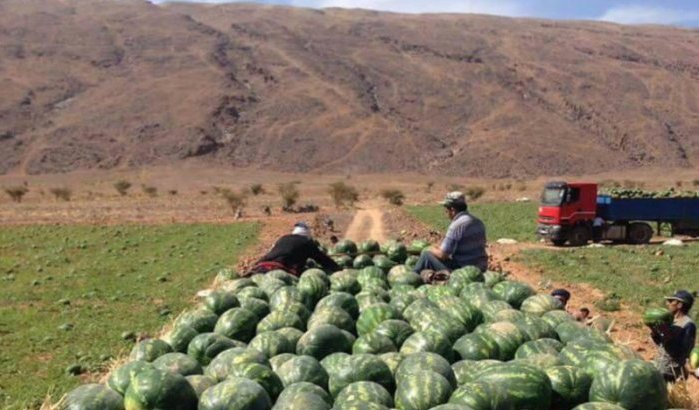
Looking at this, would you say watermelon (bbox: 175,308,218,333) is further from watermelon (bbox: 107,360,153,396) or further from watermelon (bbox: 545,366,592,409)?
watermelon (bbox: 545,366,592,409)

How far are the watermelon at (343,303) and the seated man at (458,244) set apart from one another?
2.90 meters

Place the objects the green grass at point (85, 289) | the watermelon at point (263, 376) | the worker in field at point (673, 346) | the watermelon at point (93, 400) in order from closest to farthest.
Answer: the watermelon at point (93, 400), the watermelon at point (263, 376), the worker in field at point (673, 346), the green grass at point (85, 289)

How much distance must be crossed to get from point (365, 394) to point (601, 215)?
23959mm

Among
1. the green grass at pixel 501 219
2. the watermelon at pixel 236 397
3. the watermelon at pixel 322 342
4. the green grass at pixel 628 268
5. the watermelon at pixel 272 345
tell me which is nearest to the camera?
the watermelon at pixel 236 397

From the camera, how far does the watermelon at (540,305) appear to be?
8.78 metres

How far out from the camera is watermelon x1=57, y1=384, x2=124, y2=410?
5.93 meters

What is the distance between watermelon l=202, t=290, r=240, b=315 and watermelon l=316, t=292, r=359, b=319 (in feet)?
3.95

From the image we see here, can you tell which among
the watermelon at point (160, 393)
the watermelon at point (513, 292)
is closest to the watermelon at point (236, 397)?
the watermelon at point (160, 393)

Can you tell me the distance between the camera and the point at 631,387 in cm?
578

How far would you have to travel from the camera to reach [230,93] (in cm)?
10112

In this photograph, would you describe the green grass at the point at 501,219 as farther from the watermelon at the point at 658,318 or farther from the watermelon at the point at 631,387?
the watermelon at the point at 631,387

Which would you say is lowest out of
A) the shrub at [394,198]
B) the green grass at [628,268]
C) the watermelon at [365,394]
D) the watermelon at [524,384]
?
the shrub at [394,198]

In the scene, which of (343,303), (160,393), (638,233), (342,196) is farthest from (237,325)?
(342,196)

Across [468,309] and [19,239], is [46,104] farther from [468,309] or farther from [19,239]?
[468,309]
